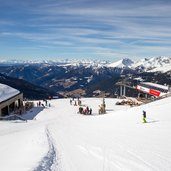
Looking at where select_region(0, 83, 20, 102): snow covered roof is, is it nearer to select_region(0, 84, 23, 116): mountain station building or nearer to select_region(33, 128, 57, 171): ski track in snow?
select_region(0, 84, 23, 116): mountain station building

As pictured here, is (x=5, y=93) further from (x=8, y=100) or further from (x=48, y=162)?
(x=48, y=162)

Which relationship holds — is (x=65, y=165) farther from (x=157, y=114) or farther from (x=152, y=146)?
(x=157, y=114)

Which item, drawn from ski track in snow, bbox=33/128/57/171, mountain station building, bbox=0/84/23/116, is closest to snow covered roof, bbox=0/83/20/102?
mountain station building, bbox=0/84/23/116

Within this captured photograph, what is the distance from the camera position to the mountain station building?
182ft

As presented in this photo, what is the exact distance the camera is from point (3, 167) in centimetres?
1330

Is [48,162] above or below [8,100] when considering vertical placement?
above

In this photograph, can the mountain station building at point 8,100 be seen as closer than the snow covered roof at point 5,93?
Yes

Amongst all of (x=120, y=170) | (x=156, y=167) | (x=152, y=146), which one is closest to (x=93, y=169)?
(x=120, y=170)

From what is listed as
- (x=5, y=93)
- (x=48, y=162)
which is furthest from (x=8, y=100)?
(x=48, y=162)

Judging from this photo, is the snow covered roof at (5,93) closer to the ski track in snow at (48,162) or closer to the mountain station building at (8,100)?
the mountain station building at (8,100)

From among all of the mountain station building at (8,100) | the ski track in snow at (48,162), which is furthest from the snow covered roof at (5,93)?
the ski track in snow at (48,162)

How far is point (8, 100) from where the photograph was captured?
58281 mm

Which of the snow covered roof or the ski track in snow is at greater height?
the ski track in snow

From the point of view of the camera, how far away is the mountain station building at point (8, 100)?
5547cm
